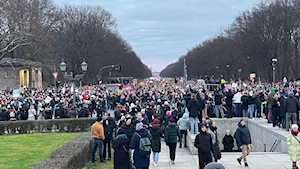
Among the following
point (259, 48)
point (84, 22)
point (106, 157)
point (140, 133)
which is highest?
point (84, 22)

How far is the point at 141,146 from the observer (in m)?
12.7

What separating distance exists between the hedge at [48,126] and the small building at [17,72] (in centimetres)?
3984

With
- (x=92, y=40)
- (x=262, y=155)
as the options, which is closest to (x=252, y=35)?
(x=92, y=40)

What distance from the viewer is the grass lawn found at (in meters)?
17.2

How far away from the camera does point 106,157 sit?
18.4m

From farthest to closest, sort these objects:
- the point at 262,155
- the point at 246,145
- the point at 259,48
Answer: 1. the point at 259,48
2. the point at 262,155
3. the point at 246,145

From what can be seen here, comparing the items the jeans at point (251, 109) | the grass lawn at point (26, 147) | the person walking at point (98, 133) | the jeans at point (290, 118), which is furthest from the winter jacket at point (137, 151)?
the jeans at point (251, 109)

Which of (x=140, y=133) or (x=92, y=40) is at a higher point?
(x=92, y=40)

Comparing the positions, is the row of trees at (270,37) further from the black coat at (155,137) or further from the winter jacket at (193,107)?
the black coat at (155,137)

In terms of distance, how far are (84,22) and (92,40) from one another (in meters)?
4.13

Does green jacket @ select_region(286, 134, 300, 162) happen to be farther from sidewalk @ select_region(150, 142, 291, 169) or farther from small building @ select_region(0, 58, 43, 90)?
small building @ select_region(0, 58, 43, 90)

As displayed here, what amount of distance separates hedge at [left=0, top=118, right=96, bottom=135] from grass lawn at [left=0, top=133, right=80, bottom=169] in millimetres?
913

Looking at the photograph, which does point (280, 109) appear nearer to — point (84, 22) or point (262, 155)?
point (262, 155)

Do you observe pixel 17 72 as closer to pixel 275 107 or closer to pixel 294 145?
pixel 275 107
